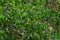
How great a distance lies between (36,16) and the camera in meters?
4.16

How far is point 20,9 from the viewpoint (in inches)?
160

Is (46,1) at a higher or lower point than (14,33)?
higher

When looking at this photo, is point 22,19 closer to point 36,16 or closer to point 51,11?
point 36,16

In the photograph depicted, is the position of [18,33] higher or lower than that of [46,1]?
lower

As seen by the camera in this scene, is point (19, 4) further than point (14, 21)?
Yes

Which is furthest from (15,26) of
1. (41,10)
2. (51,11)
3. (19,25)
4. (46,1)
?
(46,1)

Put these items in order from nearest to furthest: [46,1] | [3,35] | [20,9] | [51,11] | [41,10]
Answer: [3,35]
[20,9]
[41,10]
[51,11]
[46,1]

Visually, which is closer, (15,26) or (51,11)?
(15,26)

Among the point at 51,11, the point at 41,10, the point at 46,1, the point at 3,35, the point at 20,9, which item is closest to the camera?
the point at 3,35

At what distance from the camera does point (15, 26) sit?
153 inches

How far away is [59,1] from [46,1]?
28 centimetres

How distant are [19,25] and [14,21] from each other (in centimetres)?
11

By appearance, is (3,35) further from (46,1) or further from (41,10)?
(46,1)

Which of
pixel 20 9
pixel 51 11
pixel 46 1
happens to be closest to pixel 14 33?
pixel 20 9
